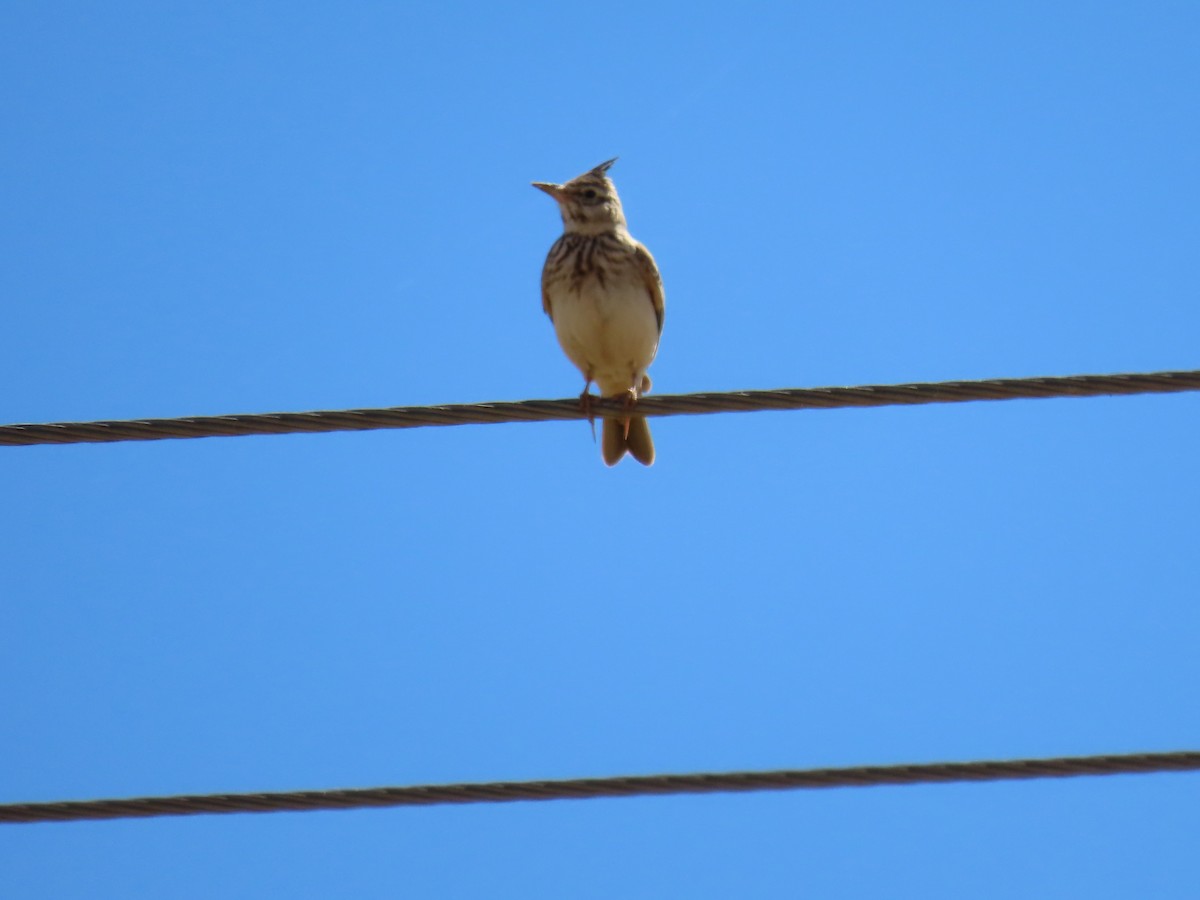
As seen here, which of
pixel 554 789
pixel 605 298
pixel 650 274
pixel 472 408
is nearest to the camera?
pixel 554 789

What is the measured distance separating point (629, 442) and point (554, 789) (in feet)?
15.6

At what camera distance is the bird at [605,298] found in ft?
26.2

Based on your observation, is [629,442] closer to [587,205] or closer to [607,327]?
[607,327]

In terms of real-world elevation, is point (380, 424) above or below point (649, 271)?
below

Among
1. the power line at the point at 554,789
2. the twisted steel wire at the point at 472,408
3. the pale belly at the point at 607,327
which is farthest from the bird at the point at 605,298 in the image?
the power line at the point at 554,789

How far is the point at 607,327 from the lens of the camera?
7.96 meters

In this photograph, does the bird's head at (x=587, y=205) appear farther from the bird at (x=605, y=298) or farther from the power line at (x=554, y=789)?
the power line at (x=554, y=789)

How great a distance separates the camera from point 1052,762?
3.75 metres

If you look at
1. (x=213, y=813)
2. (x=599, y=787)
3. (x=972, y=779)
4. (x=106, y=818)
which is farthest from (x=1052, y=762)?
(x=106, y=818)

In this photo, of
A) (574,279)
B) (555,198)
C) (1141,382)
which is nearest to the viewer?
(1141,382)

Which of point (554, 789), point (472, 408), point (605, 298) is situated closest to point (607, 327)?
point (605, 298)

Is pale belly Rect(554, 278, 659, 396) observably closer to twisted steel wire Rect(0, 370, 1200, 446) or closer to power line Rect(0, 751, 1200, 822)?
twisted steel wire Rect(0, 370, 1200, 446)

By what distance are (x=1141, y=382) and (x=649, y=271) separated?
4.17 metres

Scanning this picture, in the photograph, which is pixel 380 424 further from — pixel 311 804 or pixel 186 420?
pixel 311 804
